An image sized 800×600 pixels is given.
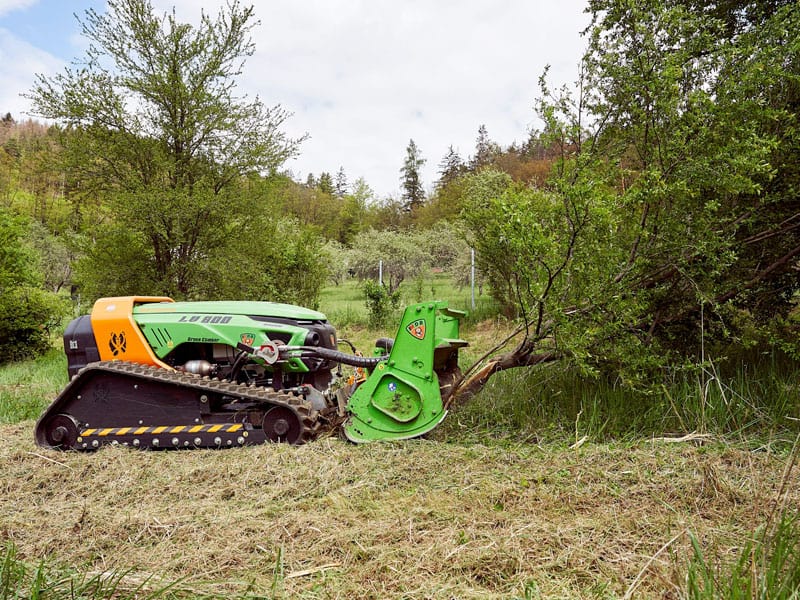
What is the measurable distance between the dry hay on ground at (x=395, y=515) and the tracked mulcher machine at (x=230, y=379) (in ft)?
0.74

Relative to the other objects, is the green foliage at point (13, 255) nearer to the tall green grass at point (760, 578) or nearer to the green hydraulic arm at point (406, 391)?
the green hydraulic arm at point (406, 391)

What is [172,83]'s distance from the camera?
10398mm

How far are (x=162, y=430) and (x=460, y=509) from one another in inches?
97.9

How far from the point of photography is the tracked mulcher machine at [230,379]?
4.05m

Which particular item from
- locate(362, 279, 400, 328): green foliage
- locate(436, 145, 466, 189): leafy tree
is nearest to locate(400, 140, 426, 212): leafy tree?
locate(436, 145, 466, 189): leafy tree

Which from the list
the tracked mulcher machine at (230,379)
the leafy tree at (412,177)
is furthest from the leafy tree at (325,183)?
the tracked mulcher machine at (230,379)

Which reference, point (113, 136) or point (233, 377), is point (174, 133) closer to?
point (113, 136)

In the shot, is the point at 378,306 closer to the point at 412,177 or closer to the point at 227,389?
the point at 227,389

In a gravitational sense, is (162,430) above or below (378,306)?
below

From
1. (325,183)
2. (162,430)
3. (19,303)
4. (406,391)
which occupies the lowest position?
(162,430)

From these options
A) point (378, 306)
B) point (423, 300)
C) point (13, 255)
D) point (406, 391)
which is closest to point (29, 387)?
point (13, 255)

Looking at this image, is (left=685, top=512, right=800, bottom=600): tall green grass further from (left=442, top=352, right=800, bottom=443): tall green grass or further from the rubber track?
the rubber track

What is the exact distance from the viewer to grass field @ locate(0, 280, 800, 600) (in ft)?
6.77

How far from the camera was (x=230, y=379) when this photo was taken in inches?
175
